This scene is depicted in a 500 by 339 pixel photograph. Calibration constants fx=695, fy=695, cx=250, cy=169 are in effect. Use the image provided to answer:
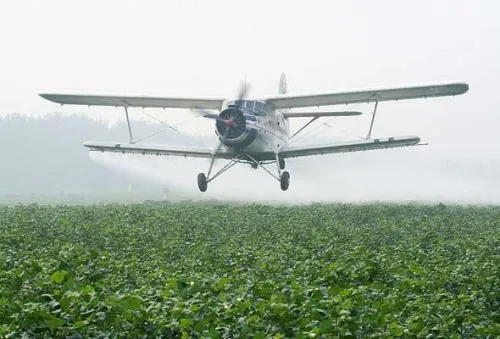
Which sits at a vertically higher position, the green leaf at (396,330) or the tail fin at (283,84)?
the tail fin at (283,84)

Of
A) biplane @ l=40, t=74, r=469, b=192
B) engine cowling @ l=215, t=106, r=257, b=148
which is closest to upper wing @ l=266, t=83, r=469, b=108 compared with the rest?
biplane @ l=40, t=74, r=469, b=192

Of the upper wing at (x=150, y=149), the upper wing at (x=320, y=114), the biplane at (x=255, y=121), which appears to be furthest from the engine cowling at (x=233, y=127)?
the upper wing at (x=320, y=114)

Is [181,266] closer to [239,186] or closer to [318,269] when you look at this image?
[318,269]

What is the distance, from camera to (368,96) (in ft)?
94.9

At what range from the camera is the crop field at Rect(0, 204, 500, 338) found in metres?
5.98

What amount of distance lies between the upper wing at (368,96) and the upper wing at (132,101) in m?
3.00

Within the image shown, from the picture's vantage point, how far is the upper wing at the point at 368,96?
26.8 m

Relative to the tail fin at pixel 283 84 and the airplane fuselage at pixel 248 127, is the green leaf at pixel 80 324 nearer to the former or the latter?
the airplane fuselage at pixel 248 127

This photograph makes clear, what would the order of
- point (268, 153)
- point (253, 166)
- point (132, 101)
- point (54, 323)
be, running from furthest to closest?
point (132, 101) < point (253, 166) < point (268, 153) < point (54, 323)

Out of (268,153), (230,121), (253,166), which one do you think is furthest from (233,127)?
(253,166)

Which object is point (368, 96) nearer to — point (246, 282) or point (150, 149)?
point (150, 149)

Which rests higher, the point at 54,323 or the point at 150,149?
the point at 150,149

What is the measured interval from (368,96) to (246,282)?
20993mm

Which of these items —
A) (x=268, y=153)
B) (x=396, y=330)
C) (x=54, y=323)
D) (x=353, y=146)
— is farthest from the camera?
(x=268, y=153)
